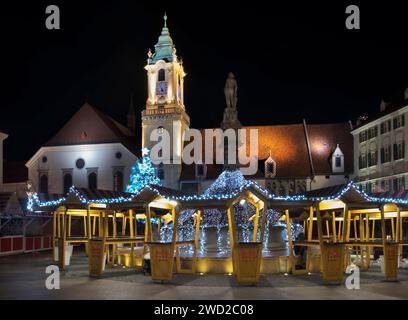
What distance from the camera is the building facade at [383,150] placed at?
45.1m

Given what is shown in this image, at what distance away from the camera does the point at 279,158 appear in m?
61.1

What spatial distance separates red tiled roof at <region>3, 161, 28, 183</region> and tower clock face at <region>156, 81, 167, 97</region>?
2121cm

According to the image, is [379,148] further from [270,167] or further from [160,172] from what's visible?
[160,172]

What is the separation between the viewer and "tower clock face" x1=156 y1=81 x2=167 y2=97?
210ft

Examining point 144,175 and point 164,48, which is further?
point 164,48

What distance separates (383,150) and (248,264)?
114 ft

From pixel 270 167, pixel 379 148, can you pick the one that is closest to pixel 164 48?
pixel 270 167

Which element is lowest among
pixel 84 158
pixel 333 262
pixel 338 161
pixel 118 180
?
pixel 333 262

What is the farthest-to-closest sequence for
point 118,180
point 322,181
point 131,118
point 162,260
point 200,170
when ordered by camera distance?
point 131,118
point 118,180
point 200,170
point 322,181
point 162,260

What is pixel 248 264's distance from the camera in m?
17.4

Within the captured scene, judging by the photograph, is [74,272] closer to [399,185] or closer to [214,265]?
[214,265]

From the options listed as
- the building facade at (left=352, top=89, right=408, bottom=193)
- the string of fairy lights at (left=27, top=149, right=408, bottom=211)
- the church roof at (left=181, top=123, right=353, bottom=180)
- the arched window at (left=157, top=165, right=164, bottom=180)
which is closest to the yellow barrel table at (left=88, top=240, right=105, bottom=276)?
the string of fairy lights at (left=27, top=149, right=408, bottom=211)

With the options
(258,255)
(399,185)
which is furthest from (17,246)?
(399,185)

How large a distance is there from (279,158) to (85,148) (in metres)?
20.9
